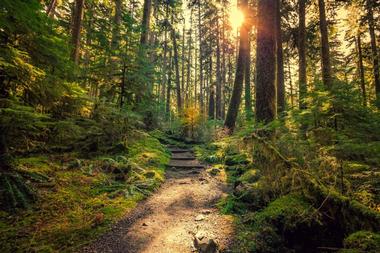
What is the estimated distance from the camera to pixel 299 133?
510cm

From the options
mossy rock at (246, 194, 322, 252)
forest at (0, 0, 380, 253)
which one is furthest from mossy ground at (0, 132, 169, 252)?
mossy rock at (246, 194, 322, 252)

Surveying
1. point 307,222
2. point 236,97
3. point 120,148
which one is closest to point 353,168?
point 307,222

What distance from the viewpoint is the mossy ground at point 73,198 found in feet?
10.8

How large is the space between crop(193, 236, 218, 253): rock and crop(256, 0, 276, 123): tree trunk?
4485 mm

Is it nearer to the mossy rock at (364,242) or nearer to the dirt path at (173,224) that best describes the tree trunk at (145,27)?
the dirt path at (173,224)

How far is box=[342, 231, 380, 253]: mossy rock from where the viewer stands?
89.5 inches

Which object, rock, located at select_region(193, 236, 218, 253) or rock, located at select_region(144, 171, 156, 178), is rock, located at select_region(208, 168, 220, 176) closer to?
rock, located at select_region(144, 171, 156, 178)

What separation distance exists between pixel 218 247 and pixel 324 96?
3.38 meters

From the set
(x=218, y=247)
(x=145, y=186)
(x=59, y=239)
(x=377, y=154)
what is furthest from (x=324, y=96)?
(x=59, y=239)

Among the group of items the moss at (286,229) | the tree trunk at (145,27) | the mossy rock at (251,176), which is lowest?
the moss at (286,229)

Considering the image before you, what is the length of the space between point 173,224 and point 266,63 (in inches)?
215

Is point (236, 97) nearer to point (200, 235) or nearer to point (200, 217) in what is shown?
point (200, 217)

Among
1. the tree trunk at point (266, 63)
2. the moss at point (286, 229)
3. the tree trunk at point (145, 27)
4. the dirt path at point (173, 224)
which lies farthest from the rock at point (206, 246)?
the tree trunk at point (145, 27)

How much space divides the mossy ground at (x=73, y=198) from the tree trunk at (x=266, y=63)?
375 cm
